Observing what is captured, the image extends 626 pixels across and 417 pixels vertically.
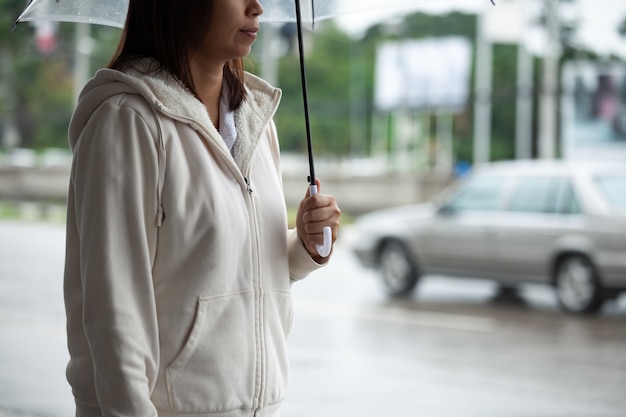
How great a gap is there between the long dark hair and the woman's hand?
14.2 inches

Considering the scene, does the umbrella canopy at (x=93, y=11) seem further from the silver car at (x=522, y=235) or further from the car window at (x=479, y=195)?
the car window at (x=479, y=195)

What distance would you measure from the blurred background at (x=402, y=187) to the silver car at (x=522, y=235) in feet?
0.63

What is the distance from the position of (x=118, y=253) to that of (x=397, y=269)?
37.4 ft

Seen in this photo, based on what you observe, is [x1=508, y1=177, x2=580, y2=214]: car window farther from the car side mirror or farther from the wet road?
the wet road

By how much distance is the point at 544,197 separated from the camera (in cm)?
1226

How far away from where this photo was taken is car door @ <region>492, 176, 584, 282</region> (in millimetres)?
11922

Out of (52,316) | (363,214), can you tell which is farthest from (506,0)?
(52,316)

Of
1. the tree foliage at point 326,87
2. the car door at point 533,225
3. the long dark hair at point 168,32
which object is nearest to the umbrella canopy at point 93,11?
the long dark hair at point 168,32

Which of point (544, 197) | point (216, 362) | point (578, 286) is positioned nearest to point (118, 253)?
point (216, 362)

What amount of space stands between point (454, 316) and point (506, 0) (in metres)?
26.3

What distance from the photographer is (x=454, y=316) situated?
11547 millimetres

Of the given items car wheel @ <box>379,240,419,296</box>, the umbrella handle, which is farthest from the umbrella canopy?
car wheel @ <box>379,240,419,296</box>

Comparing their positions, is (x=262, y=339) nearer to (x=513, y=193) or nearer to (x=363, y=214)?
(x=513, y=193)

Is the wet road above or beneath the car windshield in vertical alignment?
beneath
